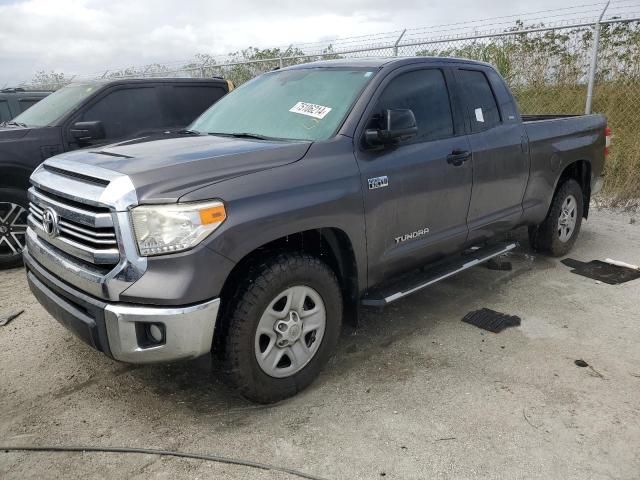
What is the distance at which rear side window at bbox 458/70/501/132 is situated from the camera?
156 inches

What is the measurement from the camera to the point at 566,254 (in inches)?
214

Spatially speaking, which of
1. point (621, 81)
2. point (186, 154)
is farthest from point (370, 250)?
point (621, 81)

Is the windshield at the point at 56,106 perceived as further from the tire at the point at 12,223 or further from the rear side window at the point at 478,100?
the rear side window at the point at 478,100

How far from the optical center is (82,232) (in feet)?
8.48

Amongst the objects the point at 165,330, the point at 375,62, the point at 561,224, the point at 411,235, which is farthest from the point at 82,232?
the point at 561,224

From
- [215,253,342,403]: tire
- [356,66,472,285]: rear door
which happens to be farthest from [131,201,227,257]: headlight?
[356,66,472,285]: rear door

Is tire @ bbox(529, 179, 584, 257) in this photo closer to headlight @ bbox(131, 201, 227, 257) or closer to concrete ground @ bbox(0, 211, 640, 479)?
concrete ground @ bbox(0, 211, 640, 479)

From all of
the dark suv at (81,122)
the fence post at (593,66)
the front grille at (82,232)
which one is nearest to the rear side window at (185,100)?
the dark suv at (81,122)

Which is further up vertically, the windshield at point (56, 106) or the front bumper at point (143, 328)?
the windshield at point (56, 106)

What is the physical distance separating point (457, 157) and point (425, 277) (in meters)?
0.86

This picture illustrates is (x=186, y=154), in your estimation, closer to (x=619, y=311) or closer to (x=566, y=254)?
(x=619, y=311)

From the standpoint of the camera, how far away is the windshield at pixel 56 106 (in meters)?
5.53

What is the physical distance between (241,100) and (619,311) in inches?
129

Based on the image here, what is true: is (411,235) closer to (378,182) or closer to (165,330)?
(378,182)
